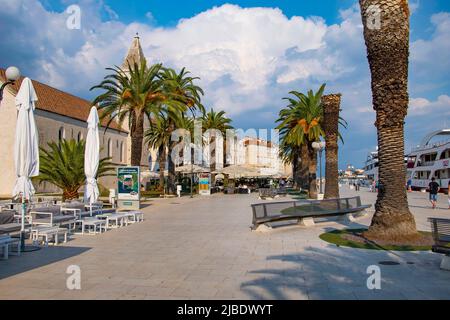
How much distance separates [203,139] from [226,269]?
4545cm

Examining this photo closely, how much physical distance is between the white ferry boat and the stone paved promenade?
4407 centimetres

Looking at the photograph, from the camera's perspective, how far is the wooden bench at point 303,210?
46.9ft

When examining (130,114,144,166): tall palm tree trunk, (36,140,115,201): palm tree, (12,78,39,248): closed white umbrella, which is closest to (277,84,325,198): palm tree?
(130,114,144,166): tall palm tree trunk

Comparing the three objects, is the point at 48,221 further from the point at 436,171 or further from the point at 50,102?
the point at 436,171

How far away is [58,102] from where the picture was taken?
4716 cm

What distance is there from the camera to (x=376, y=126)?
41.4ft

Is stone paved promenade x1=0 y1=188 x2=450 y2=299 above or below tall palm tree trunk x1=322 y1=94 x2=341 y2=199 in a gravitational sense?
below

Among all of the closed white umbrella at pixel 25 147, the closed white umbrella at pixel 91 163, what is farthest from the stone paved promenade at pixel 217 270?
the closed white umbrella at pixel 91 163

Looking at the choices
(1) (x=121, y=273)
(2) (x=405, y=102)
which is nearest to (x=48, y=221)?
(1) (x=121, y=273)

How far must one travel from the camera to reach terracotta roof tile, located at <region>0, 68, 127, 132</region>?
42.8m

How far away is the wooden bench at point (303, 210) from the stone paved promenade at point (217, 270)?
40.6 inches

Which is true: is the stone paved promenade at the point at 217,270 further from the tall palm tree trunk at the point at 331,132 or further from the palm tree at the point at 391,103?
the tall palm tree trunk at the point at 331,132

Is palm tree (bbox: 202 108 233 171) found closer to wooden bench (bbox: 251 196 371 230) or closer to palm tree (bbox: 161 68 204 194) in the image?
palm tree (bbox: 161 68 204 194)

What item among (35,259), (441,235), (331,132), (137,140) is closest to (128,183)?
(137,140)
